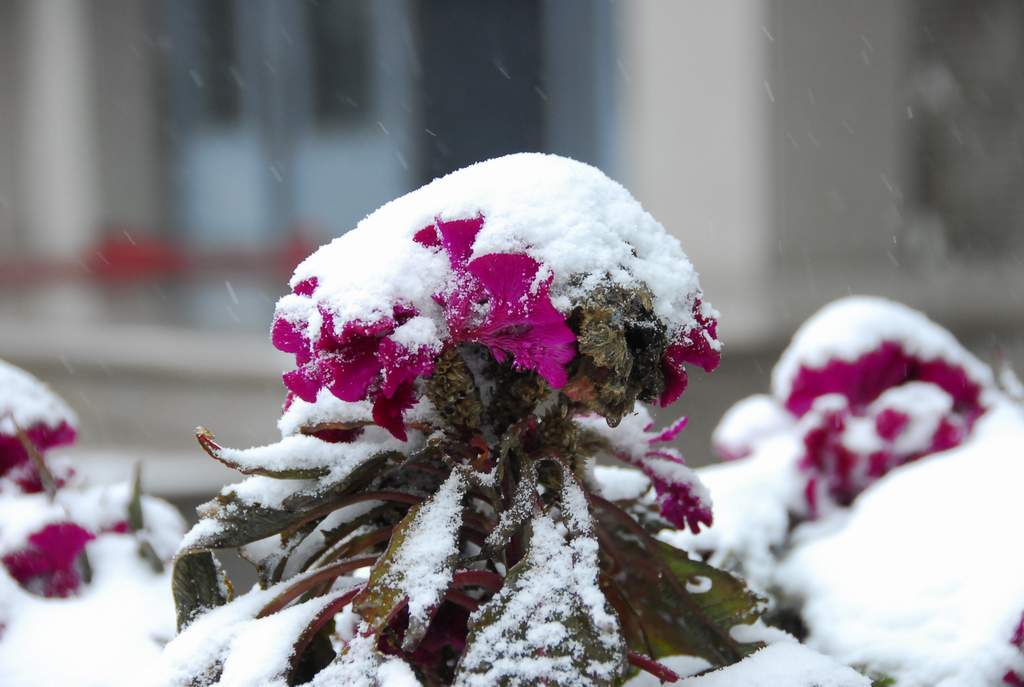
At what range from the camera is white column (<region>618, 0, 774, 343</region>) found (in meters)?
4.61

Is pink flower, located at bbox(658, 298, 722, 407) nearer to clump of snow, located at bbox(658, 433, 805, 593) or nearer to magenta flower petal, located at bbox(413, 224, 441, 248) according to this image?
magenta flower petal, located at bbox(413, 224, 441, 248)

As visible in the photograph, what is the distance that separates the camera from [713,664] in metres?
0.75

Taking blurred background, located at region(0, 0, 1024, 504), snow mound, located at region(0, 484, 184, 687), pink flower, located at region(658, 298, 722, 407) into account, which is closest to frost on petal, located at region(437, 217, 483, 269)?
pink flower, located at region(658, 298, 722, 407)

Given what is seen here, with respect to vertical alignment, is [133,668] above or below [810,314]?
below

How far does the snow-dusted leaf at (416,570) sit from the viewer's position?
57 centimetres

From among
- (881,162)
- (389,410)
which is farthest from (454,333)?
(881,162)

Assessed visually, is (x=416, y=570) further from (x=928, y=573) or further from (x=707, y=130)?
(x=707, y=130)

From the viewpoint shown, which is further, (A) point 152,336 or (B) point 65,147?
(B) point 65,147

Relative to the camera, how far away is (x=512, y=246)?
608mm

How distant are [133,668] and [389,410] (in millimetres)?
301

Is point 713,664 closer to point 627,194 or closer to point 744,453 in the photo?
point 627,194

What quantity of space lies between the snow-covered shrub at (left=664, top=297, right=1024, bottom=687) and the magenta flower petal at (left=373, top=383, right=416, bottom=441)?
397mm

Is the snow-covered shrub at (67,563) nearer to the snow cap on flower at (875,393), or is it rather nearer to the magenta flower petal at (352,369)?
the magenta flower petal at (352,369)

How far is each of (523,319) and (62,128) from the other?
8189mm
